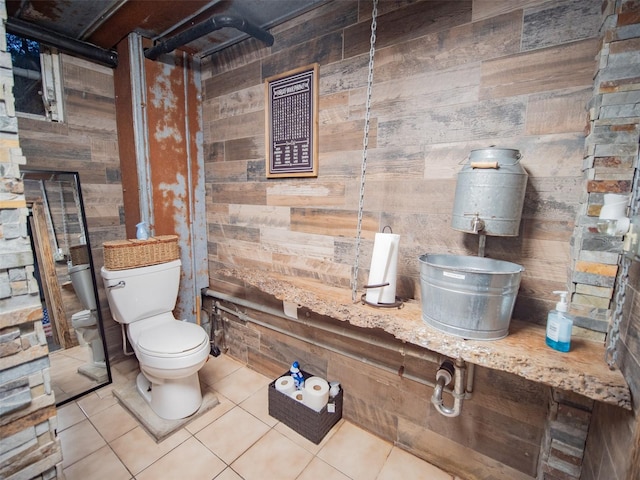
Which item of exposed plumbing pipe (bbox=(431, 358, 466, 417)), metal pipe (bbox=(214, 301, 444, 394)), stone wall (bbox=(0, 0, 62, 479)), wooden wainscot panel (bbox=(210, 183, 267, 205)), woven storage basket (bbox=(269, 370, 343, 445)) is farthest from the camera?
wooden wainscot panel (bbox=(210, 183, 267, 205))

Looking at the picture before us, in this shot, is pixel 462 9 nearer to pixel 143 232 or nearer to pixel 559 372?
pixel 559 372

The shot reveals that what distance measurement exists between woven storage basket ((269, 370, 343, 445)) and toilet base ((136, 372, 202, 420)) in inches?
18.5

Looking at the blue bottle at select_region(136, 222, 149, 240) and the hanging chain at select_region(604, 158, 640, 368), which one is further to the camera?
the blue bottle at select_region(136, 222, 149, 240)

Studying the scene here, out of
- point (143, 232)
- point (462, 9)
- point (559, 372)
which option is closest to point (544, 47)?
point (462, 9)

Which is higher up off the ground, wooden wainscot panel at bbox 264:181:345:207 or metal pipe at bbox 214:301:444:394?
wooden wainscot panel at bbox 264:181:345:207

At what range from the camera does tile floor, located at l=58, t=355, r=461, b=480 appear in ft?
4.73

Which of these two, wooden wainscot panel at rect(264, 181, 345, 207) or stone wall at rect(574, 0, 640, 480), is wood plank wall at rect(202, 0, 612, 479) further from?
stone wall at rect(574, 0, 640, 480)

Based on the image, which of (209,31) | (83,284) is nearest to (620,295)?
(209,31)

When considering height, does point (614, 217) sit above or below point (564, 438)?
above

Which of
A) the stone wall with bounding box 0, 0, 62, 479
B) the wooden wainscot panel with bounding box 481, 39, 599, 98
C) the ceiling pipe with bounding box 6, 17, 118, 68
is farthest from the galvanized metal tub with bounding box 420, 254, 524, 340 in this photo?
the ceiling pipe with bounding box 6, 17, 118, 68

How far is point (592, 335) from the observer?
1.07m

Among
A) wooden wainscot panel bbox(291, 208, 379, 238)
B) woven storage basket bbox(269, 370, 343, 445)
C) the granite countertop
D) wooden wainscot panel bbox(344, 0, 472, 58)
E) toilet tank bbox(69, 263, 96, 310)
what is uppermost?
wooden wainscot panel bbox(344, 0, 472, 58)

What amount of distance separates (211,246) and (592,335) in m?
2.35

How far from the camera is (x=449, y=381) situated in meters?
1.30
